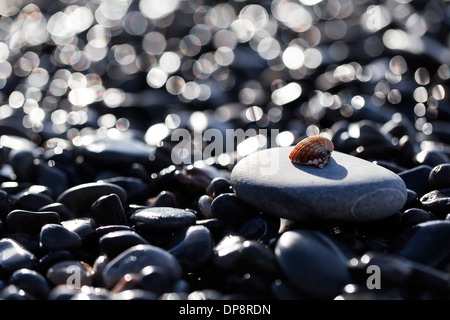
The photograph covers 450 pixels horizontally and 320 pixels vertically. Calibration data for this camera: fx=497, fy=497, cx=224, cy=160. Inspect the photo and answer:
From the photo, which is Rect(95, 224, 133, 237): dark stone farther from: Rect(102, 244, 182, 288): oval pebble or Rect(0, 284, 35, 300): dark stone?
Rect(0, 284, 35, 300): dark stone

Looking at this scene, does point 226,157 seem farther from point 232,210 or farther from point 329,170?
point 329,170

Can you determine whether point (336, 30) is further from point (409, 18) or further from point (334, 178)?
point (334, 178)

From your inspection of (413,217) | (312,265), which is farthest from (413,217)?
(312,265)

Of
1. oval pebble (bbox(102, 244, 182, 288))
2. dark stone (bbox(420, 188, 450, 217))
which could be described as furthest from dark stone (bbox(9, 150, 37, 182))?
dark stone (bbox(420, 188, 450, 217))
